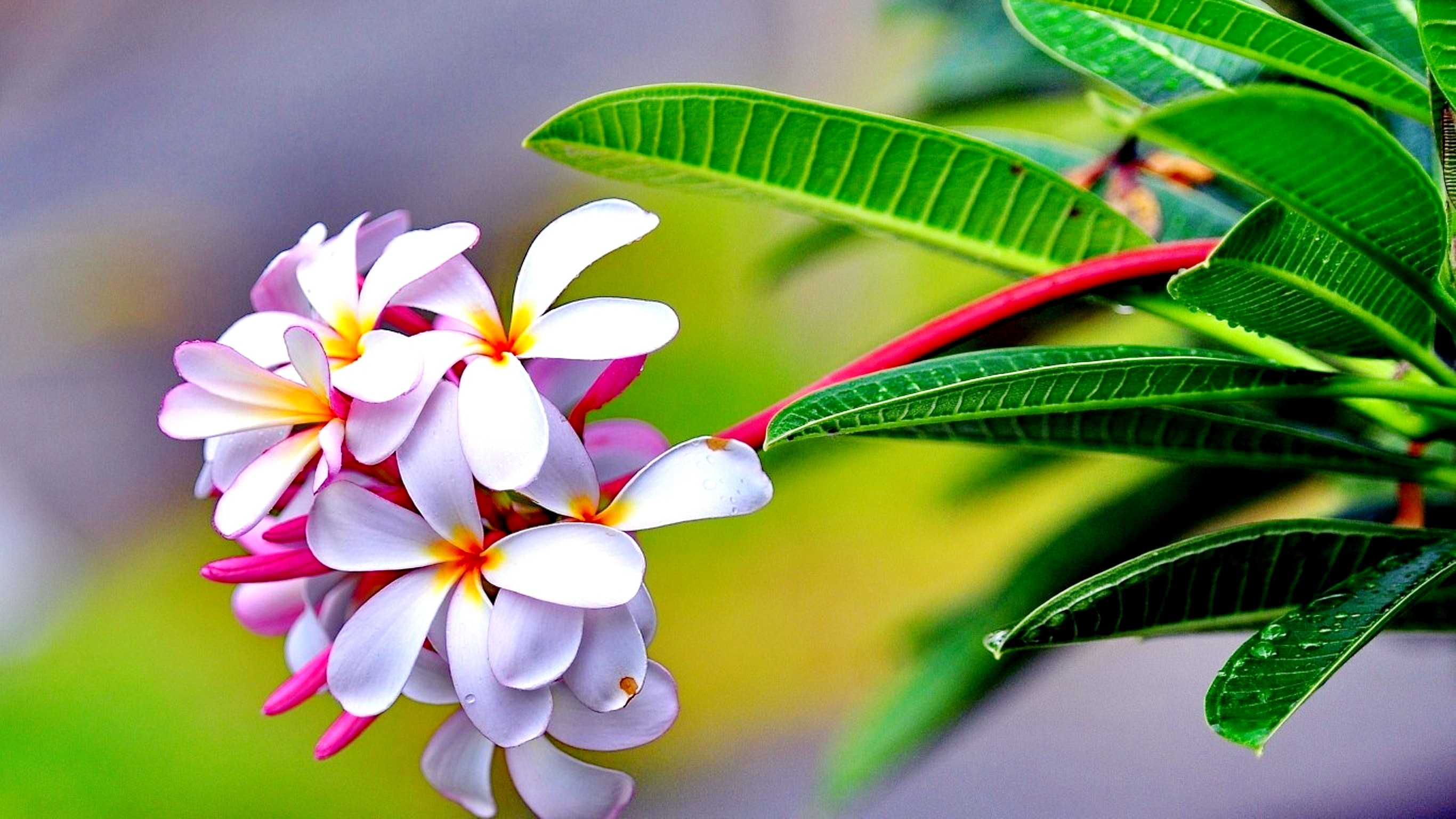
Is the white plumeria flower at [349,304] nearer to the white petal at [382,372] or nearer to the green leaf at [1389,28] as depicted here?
the white petal at [382,372]

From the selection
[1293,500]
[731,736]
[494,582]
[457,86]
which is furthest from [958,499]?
[457,86]

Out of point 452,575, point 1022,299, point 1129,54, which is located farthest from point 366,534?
point 1129,54

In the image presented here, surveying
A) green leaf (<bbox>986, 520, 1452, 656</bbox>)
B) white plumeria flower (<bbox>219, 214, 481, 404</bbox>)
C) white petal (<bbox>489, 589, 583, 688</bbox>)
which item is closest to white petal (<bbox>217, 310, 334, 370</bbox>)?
white plumeria flower (<bbox>219, 214, 481, 404</bbox>)

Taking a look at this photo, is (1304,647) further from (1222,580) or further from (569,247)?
(569,247)

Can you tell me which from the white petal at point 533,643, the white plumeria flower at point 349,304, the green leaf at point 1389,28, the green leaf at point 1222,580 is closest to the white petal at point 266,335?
the white plumeria flower at point 349,304

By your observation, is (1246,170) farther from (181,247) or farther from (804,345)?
(181,247)

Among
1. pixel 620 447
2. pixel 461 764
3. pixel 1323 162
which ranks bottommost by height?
pixel 461 764

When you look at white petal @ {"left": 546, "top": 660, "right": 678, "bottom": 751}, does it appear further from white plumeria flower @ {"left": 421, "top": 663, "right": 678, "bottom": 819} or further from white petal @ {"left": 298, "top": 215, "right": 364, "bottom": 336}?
white petal @ {"left": 298, "top": 215, "right": 364, "bottom": 336}
